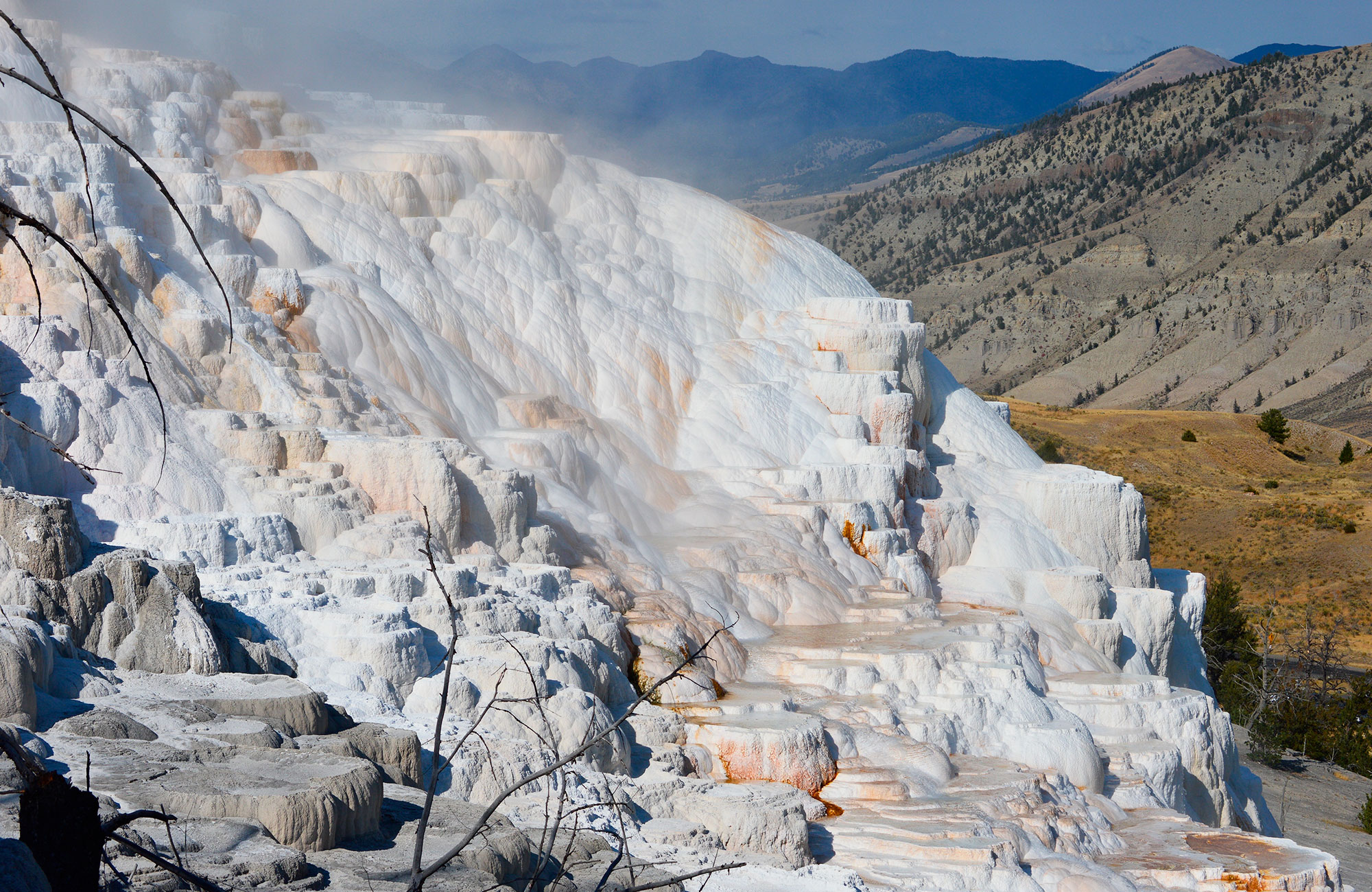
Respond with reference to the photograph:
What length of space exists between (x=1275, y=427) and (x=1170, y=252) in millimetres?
29156

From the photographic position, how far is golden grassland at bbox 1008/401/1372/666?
35.6 m

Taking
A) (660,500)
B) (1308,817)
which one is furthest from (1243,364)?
(660,500)

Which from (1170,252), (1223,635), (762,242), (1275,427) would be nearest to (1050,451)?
(1275,427)

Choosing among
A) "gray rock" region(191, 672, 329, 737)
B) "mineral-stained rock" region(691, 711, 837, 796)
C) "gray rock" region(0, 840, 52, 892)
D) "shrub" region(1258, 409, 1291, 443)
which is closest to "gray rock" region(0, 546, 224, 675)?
"gray rock" region(191, 672, 329, 737)

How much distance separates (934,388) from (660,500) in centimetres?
541

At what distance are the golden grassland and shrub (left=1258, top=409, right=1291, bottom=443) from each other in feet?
0.85

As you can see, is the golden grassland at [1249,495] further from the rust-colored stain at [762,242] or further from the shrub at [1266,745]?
the rust-colored stain at [762,242]

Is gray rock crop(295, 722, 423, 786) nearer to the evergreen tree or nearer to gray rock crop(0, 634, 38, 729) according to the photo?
gray rock crop(0, 634, 38, 729)

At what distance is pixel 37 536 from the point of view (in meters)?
8.95

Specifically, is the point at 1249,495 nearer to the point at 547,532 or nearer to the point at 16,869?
the point at 547,532

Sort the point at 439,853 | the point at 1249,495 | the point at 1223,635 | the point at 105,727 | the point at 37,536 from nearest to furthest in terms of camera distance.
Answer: the point at 439,853
the point at 105,727
the point at 37,536
the point at 1223,635
the point at 1249,495

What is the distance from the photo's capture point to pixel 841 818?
35.6ft

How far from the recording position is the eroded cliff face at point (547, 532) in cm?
917

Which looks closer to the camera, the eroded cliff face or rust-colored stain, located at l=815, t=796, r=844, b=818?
the eroded cliff face
